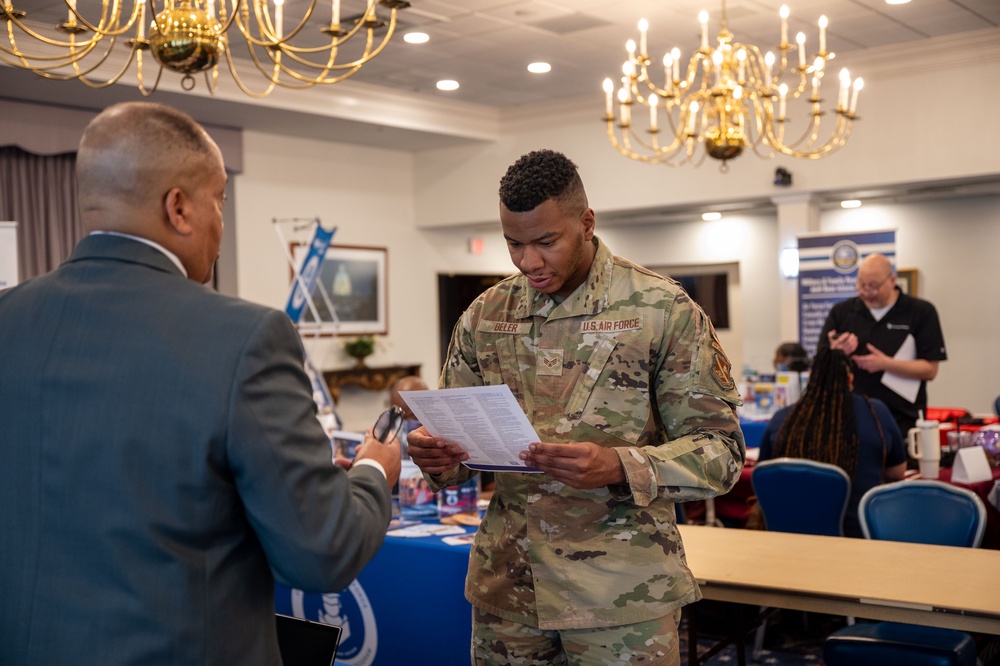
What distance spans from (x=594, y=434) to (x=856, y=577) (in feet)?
4.07

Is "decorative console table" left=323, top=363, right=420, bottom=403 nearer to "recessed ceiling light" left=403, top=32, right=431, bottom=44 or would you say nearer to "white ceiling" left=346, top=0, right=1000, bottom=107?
"white ceiling" left=346, top=0, right=1000, bottom=107

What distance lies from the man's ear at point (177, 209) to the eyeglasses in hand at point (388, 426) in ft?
1.56

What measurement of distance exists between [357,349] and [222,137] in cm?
239

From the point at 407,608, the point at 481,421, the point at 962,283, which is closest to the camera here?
the point at 481,421

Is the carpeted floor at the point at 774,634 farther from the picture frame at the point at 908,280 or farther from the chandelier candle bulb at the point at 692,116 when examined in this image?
the picture frame at the point at 908,280

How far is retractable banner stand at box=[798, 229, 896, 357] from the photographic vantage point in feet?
25.8

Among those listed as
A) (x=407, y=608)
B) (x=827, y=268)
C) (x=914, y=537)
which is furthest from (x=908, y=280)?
(x=407, y=608)

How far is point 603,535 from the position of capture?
1.95 m

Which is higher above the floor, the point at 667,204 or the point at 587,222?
the point at 667,204

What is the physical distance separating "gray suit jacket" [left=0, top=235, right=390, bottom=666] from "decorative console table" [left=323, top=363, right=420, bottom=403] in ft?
27.2

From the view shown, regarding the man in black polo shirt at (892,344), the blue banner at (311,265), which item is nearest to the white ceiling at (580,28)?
the blue banner at (311,265)

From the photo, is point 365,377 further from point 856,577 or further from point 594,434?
point 594,434

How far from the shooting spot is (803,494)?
163 inches

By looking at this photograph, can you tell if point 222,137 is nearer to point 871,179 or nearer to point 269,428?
point 871,179
